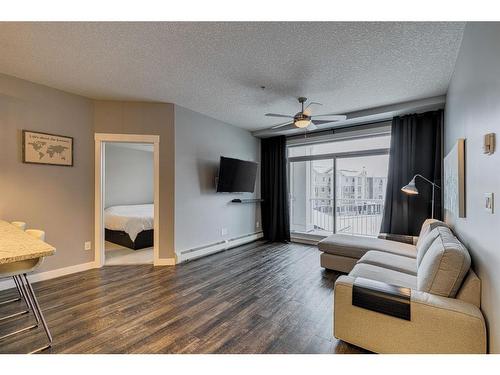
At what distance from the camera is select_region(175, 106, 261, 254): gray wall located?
3.72 meters

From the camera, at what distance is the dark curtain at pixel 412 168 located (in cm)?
347

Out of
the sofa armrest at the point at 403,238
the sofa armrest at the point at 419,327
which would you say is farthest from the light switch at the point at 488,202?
the sofa armrest at the point at 403,238

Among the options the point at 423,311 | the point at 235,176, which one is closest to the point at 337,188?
the point at 235,176

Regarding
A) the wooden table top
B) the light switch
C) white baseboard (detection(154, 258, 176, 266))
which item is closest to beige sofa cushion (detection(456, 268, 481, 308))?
the light switch

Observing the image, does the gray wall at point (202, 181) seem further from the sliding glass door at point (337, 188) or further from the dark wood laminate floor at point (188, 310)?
the sliding glass door at point (337, 188)

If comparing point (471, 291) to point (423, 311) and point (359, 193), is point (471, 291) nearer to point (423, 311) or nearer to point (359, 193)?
point (423, 311)

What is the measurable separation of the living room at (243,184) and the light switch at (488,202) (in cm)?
4

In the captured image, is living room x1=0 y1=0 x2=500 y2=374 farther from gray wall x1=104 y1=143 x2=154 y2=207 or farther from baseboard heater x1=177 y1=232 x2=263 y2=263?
gray wall x1=104 y1=143 x2=154 y2=207

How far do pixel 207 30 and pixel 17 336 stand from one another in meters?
2.95

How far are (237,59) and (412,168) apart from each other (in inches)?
128
